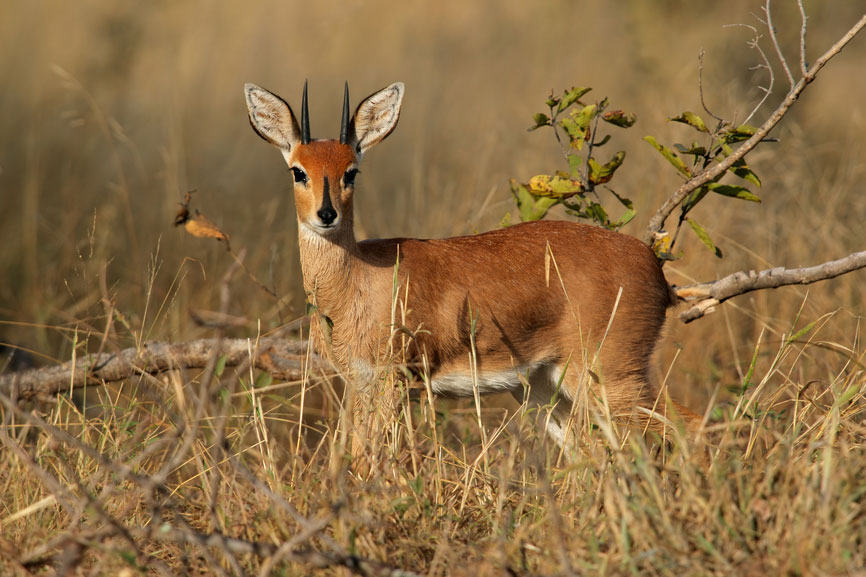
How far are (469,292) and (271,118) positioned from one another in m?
1.33

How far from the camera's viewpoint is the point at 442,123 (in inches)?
430

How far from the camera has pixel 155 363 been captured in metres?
4.58

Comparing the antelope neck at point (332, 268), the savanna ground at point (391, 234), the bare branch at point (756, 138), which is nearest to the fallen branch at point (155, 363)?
the savanna ground at point (391, 234)

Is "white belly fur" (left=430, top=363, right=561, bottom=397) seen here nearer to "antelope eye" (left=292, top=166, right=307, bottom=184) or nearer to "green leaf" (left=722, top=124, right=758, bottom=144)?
"antelope eye" (left=292, top=166, right=307, bottom=184)

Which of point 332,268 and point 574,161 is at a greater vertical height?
point 574,161

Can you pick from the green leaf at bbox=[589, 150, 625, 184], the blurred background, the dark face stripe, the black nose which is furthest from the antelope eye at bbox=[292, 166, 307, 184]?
the green leaf at bbox=[589, 150, 625, 184]

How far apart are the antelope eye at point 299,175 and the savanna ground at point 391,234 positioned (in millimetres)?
662

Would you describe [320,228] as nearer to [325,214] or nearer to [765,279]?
[325,214]

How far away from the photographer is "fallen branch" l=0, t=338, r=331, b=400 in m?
4.54

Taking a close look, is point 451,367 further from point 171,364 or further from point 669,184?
point 669,184

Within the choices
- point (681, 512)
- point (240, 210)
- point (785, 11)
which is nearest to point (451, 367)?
point (681, 512)

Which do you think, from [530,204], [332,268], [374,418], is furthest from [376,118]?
[374,418]

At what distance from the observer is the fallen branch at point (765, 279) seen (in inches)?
162

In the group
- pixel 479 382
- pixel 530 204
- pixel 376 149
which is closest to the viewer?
pixel 479 382
